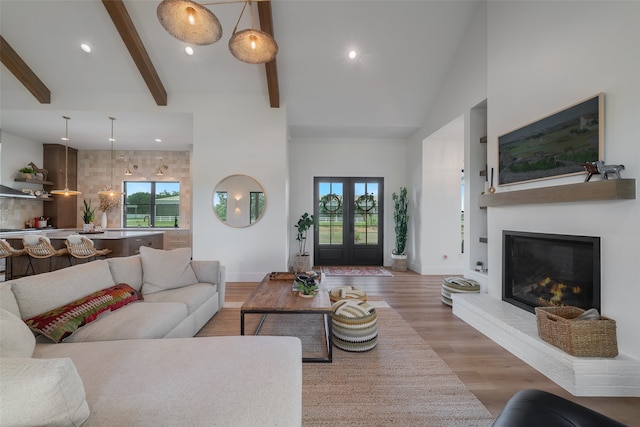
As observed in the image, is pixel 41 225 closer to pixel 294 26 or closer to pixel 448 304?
pixel 294 26

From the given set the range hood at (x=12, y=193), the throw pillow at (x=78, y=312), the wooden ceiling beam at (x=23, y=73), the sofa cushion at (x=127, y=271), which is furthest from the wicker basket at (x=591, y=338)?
the range hood at (x=12, y=193)

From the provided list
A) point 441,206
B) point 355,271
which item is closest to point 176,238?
point 355,271

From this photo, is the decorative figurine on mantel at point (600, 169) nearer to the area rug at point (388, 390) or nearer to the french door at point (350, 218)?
the area rug at point (388, 390)

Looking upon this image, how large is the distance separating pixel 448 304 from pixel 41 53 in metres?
6.90

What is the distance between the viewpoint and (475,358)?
2273 millimetres

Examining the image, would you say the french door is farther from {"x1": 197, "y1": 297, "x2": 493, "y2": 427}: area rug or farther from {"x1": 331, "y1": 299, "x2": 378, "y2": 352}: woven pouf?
{"x1": 331, "y1": 299, "x2": 378, "y2": 352}: woven pouf

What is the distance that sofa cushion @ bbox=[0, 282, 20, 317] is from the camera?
1.59 m

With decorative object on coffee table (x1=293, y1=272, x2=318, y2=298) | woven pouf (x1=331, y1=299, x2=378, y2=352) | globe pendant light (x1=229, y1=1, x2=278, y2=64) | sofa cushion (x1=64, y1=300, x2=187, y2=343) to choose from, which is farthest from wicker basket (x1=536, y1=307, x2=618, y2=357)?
globe pendant light (x1=229, y1=1, x2=278, y2=64)

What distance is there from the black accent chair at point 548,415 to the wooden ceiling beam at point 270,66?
13.9ft

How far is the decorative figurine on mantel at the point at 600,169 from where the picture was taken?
192cm

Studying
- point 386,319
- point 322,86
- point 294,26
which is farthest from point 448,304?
point 294,26

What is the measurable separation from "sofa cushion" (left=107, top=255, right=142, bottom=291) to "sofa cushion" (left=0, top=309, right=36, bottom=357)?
124cm

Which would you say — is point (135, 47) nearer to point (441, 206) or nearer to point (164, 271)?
point (164, 271)

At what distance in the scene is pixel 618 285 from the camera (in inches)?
76.9
